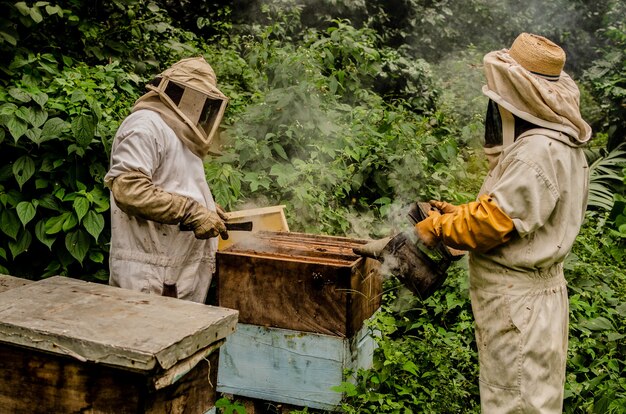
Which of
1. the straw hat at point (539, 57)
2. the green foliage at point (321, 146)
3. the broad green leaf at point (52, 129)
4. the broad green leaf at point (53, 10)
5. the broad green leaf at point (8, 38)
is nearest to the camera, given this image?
the straw hat at point (539, 57)

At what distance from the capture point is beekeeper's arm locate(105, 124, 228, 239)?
2.90 m

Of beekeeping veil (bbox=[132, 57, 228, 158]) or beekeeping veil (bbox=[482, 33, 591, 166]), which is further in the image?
beekeeping veil (bbox=[132, 57, 228, 158])

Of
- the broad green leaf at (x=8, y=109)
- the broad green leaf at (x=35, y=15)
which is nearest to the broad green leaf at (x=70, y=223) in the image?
the broad green leaf at (x=8, y=109)

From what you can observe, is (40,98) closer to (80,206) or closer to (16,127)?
(16,127)

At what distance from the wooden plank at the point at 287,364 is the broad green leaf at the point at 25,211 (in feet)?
4.51

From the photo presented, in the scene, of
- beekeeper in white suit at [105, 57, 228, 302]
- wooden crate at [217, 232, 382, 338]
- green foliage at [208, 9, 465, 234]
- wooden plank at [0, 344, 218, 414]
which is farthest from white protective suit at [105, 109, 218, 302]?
wooden plank at [0, 344, 218, 414]

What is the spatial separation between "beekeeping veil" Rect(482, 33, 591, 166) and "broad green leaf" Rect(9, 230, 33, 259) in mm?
2701

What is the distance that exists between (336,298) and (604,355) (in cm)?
226

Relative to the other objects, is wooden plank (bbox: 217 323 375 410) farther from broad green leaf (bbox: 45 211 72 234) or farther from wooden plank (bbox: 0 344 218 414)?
broad green leaf (bbox: 45 211 72 234)

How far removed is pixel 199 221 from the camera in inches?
119

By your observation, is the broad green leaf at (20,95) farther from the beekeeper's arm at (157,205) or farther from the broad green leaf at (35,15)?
the beekeeper's arm at (157,205)

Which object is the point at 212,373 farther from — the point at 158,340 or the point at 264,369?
the point at 264,369

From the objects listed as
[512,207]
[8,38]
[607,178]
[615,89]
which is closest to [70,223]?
[8,38]

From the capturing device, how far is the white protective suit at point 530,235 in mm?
2621
